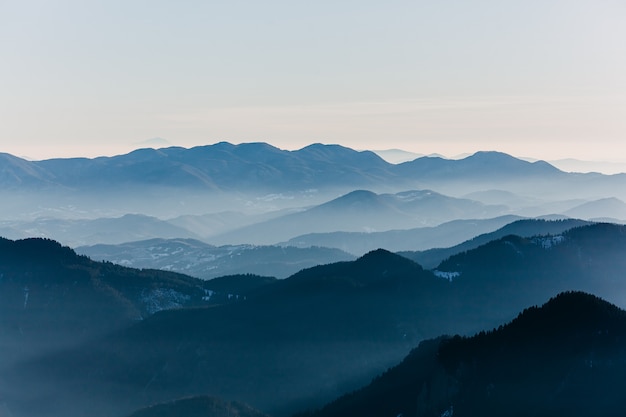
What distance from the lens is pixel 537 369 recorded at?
164000 mm

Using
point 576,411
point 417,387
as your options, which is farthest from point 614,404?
point 417,387

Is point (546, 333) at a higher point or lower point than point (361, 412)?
higher

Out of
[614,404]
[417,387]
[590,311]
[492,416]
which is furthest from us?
[417,387]

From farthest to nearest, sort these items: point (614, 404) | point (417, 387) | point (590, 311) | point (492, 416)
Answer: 1. point (417, 387)
2. point (590, 311)
3. point (492, 416)
4. point (614, 404)

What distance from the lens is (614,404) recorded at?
489ft

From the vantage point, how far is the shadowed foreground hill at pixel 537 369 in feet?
509

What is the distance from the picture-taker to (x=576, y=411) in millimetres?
151125

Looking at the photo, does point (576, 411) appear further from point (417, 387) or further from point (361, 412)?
point (361, 412)

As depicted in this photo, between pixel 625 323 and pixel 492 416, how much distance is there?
25865mm

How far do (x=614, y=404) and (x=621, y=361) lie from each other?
10.8 metres

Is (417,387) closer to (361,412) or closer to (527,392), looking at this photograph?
(361,412)

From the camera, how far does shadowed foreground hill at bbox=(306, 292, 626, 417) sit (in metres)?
155

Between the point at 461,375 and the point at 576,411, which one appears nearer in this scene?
the point at 576,411

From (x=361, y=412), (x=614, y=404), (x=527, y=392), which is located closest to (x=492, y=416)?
(x=527, y=392)
